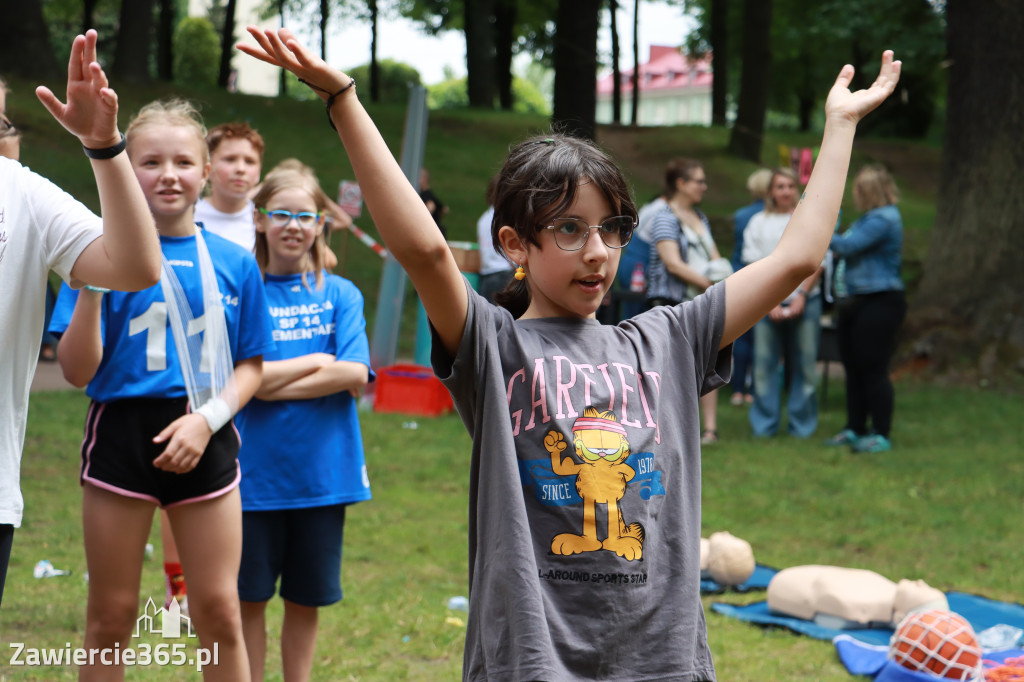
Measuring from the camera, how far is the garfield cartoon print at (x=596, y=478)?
2.03m

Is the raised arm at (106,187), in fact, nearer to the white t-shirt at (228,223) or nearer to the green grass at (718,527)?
the white t-shirt at (228,223)

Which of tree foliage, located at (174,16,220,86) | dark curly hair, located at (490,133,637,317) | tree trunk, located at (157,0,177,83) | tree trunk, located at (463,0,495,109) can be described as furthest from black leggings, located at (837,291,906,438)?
tree foliage, located at (174,16,220,86)

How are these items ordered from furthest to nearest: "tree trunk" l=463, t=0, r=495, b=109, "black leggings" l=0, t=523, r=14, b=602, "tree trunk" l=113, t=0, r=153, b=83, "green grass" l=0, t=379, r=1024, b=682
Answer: "tree trunk" l=463, t=0, r=495, b=109 → "tree trunk" l=113, t=0, r=153, b=83 → "green grass" l=0, t=379, r=1024, b=682 → "black leggings" l=0, t=523, r=14, b=602

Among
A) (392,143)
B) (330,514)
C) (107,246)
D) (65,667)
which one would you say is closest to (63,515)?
(65,667)

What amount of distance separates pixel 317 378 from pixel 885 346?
5.93 m

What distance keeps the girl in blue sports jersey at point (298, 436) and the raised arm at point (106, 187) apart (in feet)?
3.69

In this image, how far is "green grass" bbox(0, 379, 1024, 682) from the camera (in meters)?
4.44

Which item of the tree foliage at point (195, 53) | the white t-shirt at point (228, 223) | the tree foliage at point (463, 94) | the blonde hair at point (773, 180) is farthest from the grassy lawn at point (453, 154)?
the tree foliage at point (463, 94)

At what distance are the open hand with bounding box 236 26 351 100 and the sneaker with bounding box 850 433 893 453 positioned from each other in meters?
7.37

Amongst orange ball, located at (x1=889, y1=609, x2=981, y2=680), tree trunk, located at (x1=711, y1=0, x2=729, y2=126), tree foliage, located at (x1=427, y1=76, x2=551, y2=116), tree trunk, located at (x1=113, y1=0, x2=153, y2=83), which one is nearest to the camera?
orange ball, located at (x1=889, y1=609, x2=981, y2=680)

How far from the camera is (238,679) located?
3055mm

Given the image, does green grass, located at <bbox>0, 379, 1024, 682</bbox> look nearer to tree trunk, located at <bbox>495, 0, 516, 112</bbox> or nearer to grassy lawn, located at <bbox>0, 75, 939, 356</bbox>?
grassy lawn, located at <bbox>0, 75, 939, 356</bbox>

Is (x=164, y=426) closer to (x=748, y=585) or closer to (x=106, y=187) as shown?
(x=106, y=187)
